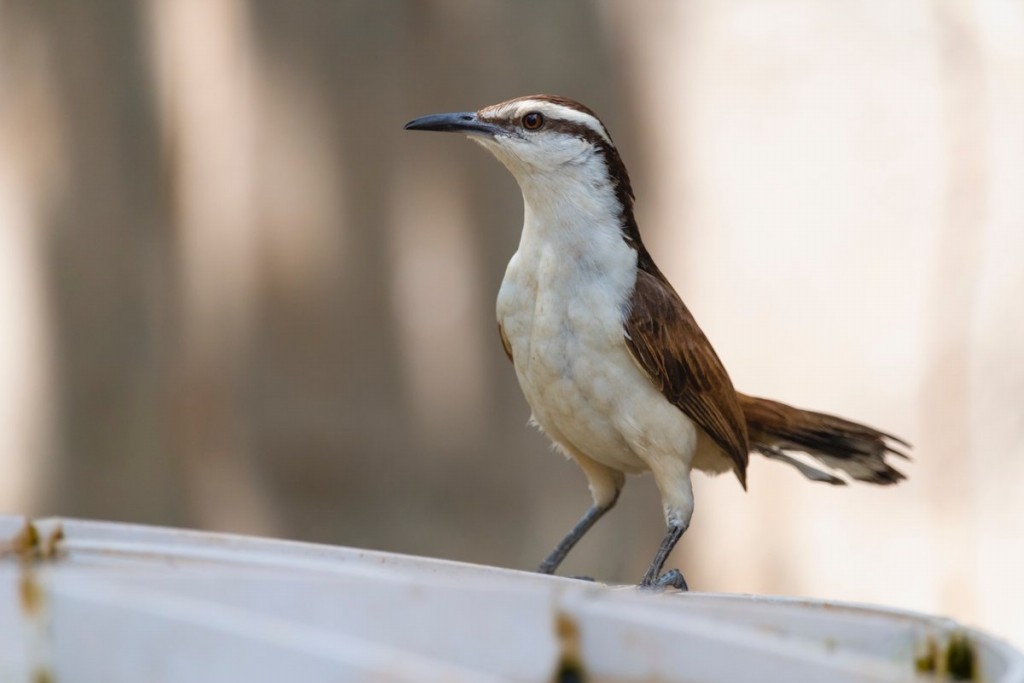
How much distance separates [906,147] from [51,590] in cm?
442

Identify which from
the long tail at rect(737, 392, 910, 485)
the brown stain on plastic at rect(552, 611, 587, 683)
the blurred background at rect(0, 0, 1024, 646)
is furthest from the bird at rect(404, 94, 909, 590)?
the blurred background at rect(0, 0, 1024, 646)

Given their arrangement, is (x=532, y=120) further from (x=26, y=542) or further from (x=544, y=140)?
(x=26, y=542)

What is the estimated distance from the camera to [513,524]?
19.7 ft

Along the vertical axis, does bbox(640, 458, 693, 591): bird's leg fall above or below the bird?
below

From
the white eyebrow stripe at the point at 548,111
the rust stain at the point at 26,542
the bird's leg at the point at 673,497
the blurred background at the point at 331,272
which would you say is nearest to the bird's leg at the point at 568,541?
the bird's leg at the point at 673,497

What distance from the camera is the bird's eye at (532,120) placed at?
10.7 feet

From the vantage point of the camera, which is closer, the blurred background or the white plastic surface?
the white plastic surface

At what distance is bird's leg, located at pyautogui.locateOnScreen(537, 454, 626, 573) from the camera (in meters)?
3.56

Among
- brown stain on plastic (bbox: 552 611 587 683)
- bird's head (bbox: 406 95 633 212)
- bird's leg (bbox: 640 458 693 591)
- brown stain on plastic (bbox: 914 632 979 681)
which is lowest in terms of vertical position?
bird's leg (bbox: 640 458 693 591)

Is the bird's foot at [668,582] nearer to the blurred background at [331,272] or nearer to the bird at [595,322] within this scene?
the bird at [595,322]

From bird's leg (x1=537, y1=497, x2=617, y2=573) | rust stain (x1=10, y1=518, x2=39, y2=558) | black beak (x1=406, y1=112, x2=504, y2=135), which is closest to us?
rust stain (x1=10, y1=518, x2=39, y2=558)

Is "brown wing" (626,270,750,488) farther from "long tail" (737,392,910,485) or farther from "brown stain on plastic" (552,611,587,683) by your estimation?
"brown stain on plastic" (552,611,587,683)

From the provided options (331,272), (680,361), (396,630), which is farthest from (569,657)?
(331,272)

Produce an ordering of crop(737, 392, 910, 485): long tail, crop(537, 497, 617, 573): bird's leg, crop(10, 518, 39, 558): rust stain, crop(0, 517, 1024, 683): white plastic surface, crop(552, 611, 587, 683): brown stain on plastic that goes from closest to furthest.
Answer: crop(0, 517, 1024, 683): white plastic surface → crop(552, 611, 587, 683): brown stain on plastic → crop(10, 518, 39, 558): rust stain → crop(537, 497, 617, 573): bird's leg → crop(737, 392, 910, 485): long tail
